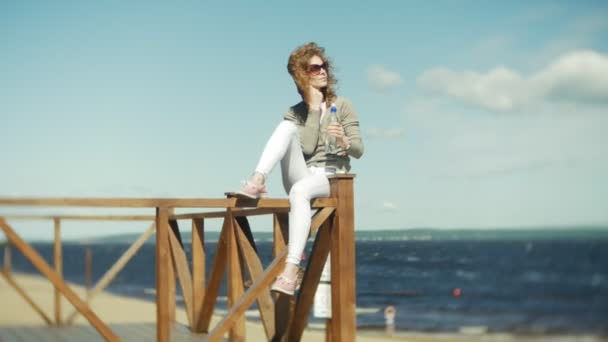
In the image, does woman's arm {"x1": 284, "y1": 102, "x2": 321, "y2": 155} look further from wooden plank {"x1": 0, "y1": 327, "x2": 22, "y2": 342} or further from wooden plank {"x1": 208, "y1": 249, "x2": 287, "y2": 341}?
wooden plank {"x1": 0, "y1": 327, "x2": 22, "y2": 342}

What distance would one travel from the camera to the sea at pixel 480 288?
21984 millimetres

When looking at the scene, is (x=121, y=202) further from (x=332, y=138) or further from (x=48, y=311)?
(x=48, y=311)

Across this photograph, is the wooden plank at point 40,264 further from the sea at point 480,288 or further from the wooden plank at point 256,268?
the sea at point 480,288

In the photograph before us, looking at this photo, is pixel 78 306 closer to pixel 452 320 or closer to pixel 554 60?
pixel 452 320

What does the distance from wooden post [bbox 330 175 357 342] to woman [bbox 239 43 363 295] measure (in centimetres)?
8

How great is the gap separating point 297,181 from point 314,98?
432 millimetres

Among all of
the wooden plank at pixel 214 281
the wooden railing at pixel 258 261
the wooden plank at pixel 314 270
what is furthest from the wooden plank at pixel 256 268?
the wooden plank at pixel 314 270

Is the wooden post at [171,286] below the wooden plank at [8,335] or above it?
above

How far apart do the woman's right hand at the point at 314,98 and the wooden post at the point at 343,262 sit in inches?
15.2

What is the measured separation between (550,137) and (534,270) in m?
12.9

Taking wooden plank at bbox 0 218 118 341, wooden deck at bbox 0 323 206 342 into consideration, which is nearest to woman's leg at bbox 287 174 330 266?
wooden plank at bbox 0 218 118 341

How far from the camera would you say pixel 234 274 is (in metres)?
4.52

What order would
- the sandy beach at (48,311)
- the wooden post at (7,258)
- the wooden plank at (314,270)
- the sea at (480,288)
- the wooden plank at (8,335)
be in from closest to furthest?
the wooden plank at (314,270)
the wooden plank at (8,335)
the sandy beach at (48,311)
the wooden post at (7,258)
the sea at (480,288)

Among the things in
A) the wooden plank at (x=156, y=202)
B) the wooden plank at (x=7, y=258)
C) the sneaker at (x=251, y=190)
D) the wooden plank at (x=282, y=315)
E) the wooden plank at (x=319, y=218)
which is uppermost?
the sneaker at (x=251, y=190)
